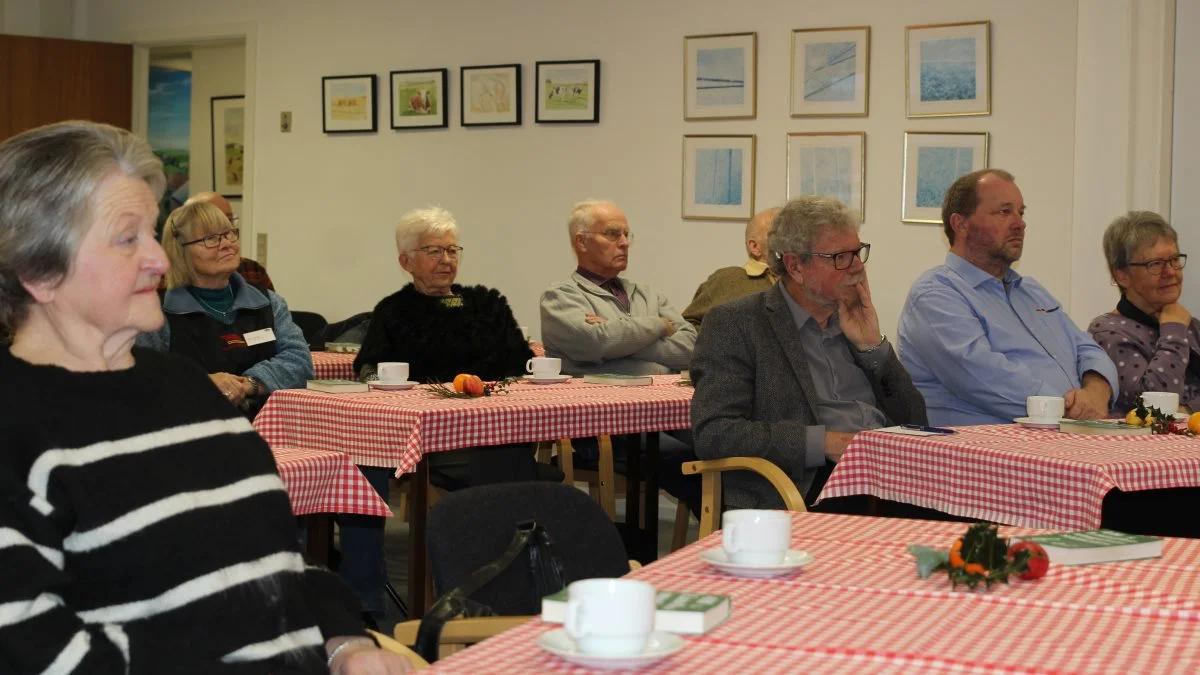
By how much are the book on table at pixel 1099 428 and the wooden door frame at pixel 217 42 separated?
246 inches

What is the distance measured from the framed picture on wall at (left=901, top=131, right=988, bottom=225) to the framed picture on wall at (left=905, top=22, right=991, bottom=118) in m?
0.11

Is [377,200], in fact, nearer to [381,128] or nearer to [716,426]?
[381,128]

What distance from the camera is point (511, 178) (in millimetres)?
7828

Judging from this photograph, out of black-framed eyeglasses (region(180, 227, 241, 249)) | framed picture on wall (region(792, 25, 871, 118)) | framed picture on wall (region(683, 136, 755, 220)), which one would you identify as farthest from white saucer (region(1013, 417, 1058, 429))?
framed picture on wall (region(683, 136, 755, 220))

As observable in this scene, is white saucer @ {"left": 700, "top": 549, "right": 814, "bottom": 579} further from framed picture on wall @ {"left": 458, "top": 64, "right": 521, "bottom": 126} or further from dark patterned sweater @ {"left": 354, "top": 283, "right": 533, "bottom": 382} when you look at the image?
framed picture on wall @ {"left": 458, "top": 64, "right": 521, "bottom": 126}

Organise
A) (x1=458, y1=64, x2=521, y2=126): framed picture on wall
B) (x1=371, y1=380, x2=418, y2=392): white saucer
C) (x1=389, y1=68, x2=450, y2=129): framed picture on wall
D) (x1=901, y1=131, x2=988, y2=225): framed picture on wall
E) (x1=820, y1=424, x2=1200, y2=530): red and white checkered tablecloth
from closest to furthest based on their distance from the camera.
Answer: (x1=820, y1=424, x2=1200, y2=530): red and white checkered tablecloth
(x1=371, y1=380, x2=418, y2=392): white saucer
(x1=901, y1=131, x2=988, y2=225): framed picture on wall
(x1=458, y1=64, x2=521, y2=126): framed picture on wall
(x1=389, y1=68, x2=450, y2=129): framed picture on wall

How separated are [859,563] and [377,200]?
21.7 ft

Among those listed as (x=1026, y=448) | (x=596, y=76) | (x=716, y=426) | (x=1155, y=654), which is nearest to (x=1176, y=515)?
(x=1026, y=448)

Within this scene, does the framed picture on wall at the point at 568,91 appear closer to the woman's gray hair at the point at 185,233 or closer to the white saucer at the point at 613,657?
the woman's gray hair at the point at 185,233

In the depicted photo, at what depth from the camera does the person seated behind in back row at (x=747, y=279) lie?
21.4ft

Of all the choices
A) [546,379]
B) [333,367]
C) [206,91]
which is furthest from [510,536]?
[206,91]

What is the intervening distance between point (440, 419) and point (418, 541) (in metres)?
0.39

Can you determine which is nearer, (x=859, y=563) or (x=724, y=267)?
(x=859, y=563)

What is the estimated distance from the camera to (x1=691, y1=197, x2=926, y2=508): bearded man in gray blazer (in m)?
3.79
